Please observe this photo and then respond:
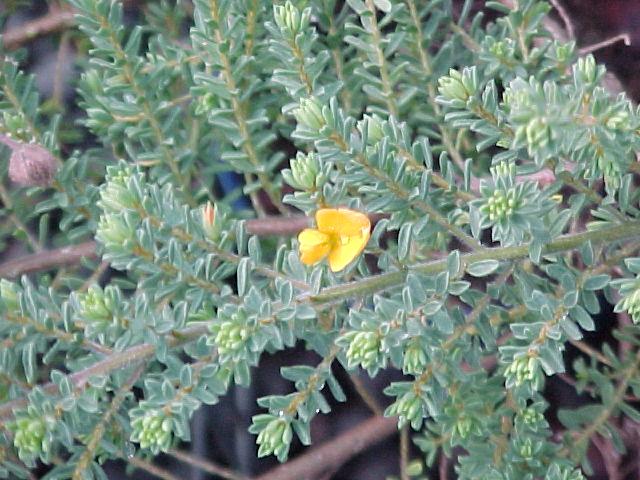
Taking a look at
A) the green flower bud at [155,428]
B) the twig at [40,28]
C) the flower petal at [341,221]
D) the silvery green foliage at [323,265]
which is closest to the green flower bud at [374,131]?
the silvery green foliage at [323,265]

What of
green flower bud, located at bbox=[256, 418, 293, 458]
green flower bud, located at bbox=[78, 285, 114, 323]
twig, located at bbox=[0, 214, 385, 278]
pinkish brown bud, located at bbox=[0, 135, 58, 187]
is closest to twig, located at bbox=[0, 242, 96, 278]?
twig, located at bbox=[0, 214, 385, 278]

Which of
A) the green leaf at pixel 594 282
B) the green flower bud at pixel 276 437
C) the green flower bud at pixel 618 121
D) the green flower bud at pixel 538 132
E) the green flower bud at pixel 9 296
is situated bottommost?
the green flower bud at pixel 276 437

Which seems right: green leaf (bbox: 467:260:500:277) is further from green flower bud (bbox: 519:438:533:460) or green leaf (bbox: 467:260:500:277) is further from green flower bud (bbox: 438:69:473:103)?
green flower bud (bbox: 519:438:533:460)

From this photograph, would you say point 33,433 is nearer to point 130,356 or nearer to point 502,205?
point 130,356

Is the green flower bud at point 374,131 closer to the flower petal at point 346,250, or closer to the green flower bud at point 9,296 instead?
the flower petal at point 346,250

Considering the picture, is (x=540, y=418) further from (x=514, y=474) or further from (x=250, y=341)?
(x=250, y=341)

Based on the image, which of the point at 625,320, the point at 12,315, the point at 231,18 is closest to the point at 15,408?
the point at 12,315
